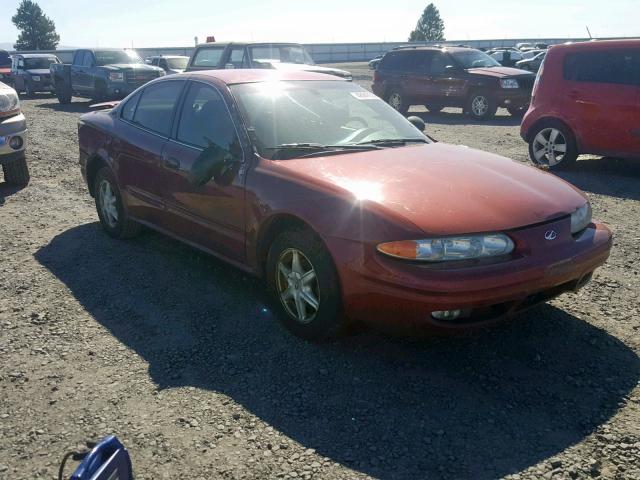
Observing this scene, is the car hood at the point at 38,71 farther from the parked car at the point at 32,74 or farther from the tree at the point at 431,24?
the tree at the point at 431,24

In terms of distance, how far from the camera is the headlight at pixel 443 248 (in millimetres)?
3207

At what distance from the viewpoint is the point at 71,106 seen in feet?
63.1

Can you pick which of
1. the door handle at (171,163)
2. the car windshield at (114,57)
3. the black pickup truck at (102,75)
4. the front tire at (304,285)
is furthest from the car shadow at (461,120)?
the front tire at (304,285)

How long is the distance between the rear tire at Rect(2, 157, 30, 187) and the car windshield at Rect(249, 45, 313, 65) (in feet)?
23.9

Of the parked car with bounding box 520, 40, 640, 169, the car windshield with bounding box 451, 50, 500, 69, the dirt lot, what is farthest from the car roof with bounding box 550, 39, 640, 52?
the car windshield with bounding box 451, 50, 500, 69

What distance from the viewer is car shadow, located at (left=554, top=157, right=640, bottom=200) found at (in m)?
7.78

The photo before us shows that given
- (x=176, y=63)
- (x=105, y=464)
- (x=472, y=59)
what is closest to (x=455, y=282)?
(x=105, y=464)

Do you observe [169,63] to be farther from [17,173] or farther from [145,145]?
[145,145]

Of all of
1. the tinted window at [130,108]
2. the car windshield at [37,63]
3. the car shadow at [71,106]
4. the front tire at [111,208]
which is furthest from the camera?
the car windshield at [37,63]

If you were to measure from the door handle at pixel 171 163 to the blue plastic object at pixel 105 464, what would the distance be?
9.07 feet

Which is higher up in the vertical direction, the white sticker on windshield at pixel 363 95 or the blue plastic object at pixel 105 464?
the white sticker on windshield at pixel 363 95

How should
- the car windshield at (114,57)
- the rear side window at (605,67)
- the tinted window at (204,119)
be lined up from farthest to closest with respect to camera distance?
the car windshield at (114,57) < the rear side window at (605,67) < the tinted window at (204,119)

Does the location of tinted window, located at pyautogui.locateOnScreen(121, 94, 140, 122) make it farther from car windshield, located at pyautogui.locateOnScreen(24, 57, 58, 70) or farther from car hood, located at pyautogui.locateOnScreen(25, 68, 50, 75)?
car windshield, located at pyautogui.locateOnScreen(24, 57, 58, 70)

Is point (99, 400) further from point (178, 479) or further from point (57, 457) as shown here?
point (178, 479)
